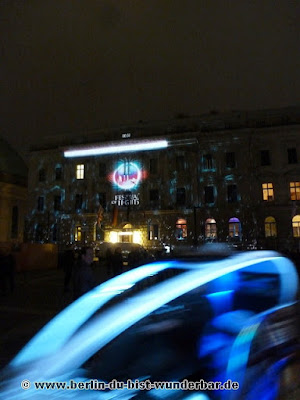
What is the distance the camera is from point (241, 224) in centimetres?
3809

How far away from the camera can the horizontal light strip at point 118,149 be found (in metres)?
41.8

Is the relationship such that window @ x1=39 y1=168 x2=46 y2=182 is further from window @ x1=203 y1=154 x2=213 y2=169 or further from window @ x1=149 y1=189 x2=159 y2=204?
window @ x1=203 y1=154 x2=213 y2=169

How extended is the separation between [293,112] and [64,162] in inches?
1157

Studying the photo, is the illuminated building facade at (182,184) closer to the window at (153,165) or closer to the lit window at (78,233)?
the lit window at (78,233)

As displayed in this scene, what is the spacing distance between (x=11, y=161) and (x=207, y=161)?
4268 cm

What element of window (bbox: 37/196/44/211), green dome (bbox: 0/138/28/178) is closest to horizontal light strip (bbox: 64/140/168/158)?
window (bbox: 37/196/44/211)

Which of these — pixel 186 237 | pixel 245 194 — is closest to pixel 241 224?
pixel 245 194

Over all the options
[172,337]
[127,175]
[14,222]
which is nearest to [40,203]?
[14,222]

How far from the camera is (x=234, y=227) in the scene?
126 feet

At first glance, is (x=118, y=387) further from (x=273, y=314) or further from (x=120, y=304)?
(x=273, y=314)

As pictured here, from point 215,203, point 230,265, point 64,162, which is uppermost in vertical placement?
point 64,162

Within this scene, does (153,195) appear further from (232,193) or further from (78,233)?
(78,233)

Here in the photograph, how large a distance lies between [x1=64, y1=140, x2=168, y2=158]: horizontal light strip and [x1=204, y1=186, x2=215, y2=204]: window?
7362 millimetres

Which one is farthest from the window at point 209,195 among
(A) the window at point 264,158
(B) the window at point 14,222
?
(B) the window at point 14,222
